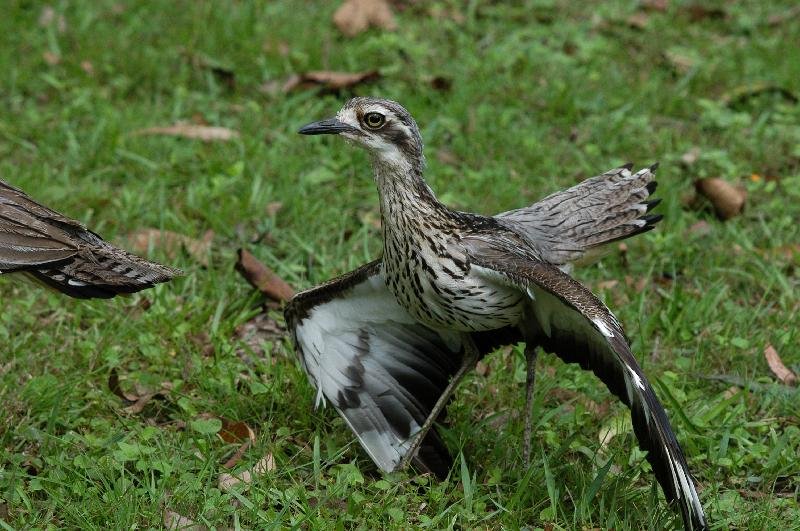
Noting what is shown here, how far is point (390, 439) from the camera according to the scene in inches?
204

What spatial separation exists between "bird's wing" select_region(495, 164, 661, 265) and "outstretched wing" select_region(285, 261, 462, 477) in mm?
620

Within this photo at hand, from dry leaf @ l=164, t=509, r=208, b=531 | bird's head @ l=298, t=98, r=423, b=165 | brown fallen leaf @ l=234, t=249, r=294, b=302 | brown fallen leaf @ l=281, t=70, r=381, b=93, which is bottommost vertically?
dry leaf @ l=164, t=509, r=208, b=531

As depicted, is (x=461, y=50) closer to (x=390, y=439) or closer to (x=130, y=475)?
(x=390, y=439)

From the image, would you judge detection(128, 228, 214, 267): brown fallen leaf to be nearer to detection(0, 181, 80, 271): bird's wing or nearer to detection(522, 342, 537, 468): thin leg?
detection(0, 181, 80, 271): bird's wing

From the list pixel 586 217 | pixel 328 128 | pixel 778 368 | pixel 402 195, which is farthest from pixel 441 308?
pixel 778 368

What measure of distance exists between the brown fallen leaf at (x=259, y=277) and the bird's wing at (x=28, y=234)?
1702 mm

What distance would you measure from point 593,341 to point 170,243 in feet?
9.50

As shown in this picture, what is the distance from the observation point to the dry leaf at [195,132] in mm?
7566

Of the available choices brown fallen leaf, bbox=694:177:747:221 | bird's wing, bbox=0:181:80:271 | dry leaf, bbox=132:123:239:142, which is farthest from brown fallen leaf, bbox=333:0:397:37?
bird's wing, bbox=0:181:80:271

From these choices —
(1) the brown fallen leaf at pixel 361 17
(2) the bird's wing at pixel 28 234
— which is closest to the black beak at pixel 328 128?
(2) the bird's wing at pixel 28 234

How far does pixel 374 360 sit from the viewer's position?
17.6ft

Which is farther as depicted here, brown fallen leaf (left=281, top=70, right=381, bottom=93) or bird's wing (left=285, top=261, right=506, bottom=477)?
brown fallen leaf (left=281, top=70, right=381, bottom=93)

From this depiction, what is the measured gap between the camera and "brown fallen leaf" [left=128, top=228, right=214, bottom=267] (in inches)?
256

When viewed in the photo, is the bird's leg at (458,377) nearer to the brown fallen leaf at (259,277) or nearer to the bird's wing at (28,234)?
the brown fallen leaf at (259,277)
